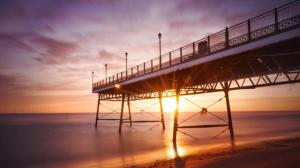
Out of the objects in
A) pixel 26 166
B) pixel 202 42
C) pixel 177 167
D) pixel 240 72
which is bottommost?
pixel 26 166

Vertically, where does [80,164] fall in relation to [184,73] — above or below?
below

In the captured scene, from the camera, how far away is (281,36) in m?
10.7

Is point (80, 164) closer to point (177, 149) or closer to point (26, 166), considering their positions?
point (26, 166)

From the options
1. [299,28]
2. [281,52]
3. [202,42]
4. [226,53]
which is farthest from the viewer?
[202,42]

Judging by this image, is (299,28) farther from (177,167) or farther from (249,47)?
(177,167)

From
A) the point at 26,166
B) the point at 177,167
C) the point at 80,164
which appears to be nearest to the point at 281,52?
the point at 177,167

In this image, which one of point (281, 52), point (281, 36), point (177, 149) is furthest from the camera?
point (177, 149)

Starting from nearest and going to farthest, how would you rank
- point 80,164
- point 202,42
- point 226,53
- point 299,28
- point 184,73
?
1. point 299,28
2. point 226,53
3. point 202,42
4. point 80,164
5. point 184,73

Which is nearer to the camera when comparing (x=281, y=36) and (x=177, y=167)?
(x=281, y=36)

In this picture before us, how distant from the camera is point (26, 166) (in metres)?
18.0

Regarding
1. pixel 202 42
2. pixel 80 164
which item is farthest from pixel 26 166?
pixel 202 42

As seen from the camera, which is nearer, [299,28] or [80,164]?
[299,28]

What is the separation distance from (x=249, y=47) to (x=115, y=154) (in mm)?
12924

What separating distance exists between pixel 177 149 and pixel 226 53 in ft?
32.6
